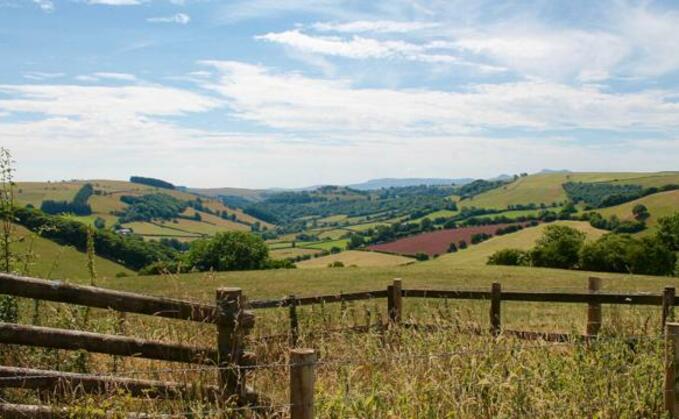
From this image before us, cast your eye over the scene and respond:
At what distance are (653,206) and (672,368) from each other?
111111 mm

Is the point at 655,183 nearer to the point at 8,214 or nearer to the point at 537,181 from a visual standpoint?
the point at 537,181

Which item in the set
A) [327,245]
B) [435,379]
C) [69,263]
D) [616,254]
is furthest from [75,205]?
[435,379]

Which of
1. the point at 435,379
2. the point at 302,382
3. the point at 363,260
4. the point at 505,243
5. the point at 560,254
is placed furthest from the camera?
the point at 363,260

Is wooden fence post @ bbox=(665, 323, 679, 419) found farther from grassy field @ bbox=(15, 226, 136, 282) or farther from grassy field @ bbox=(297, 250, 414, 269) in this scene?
grassy field @ bbox=(297, 250, 414, 269)

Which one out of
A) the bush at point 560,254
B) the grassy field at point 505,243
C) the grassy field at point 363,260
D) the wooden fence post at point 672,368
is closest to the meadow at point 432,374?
the wooden fence post at point 672,368

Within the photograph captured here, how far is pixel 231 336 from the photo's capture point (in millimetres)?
5680

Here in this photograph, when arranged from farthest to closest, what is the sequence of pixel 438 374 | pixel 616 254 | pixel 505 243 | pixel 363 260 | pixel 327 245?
pixel 327 245 < pixel 363 260 < pixel 505 243 < pixel 616 254 < pixel 438 374

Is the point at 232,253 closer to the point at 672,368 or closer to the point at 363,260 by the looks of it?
the point at 363,260

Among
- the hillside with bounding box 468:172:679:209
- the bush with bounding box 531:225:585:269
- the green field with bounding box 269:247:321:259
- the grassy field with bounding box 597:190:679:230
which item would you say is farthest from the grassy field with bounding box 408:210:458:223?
the bush with bounding box 531:225:585:269

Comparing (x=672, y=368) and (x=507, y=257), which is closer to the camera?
(x=672, y=368)

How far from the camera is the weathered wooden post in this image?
5.60 metres

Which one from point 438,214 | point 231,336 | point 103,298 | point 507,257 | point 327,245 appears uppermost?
point 103,298

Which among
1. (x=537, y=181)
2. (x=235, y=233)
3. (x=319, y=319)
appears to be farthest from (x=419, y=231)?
(x=319, y=319)

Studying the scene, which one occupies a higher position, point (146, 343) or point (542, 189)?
point (542, 189)
